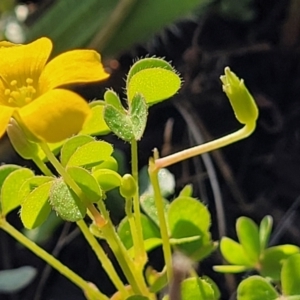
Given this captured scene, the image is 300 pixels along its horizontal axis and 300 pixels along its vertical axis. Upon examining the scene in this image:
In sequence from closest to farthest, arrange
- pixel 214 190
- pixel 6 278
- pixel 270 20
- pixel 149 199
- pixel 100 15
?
pixel 149 199 < pixel 6 278 < pixel 214 190 < pixel 100 15 < pixel 270 20

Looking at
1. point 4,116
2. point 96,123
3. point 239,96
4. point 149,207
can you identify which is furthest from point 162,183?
point 4,116

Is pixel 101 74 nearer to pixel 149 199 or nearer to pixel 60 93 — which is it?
pixel 60 93

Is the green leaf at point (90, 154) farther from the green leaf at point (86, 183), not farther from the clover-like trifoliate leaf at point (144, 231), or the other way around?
the clover-like trifoliate leaf at point (144, 231)

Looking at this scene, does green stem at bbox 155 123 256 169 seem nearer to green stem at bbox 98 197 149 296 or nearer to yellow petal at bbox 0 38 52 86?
green stem at bbox 98 197 149 296

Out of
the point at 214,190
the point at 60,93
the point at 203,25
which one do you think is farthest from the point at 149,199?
the point at 203,25

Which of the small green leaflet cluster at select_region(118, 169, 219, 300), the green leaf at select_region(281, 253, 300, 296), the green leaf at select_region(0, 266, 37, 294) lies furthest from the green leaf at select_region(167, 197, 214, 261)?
the green leaf at select_region(0, 266, 37, 294)

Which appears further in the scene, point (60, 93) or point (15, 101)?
point (15, 101)

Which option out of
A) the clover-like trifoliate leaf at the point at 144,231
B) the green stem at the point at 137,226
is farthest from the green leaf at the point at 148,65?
the clover-like trifoliate leaf at the point at 144,231

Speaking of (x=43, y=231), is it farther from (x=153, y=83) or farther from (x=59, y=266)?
(x=153, y=83)
